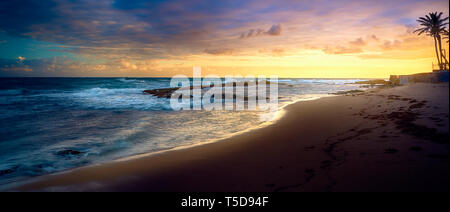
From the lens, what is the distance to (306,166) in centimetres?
432

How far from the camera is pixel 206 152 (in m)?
6.16

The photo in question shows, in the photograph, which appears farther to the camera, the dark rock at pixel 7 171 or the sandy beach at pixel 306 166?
the dark rock at pixel 7 171

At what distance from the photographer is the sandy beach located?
133 inches

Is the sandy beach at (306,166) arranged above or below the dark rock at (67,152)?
above

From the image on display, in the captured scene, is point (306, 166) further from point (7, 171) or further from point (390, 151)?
point (7, 171)

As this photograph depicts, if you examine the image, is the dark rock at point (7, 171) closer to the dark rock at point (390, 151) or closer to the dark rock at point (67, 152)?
the dark rock at point (67, 152)

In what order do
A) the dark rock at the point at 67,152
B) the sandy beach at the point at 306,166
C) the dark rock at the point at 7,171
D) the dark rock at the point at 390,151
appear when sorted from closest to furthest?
1. the sandy beach at the point at 306,166
2. the dark rock at the point at 390,151
3. the dark rock at the point at 7,171
4. the dark rock at the point at 67,152

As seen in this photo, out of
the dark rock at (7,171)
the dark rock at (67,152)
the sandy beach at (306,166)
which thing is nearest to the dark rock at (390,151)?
the sandy beach at (306,166)

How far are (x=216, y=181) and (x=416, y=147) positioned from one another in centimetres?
389

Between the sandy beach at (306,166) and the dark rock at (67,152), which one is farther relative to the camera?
the dark rock at (67,152)

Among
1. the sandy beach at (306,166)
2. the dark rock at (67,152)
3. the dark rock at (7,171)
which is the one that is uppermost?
the sandy beach at (306,166)

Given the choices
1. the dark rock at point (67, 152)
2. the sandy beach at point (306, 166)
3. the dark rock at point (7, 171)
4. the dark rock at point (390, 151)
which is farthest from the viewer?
the dark rock at point (67, 152)

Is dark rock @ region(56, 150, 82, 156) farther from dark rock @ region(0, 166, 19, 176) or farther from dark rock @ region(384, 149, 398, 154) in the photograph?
dark rock @ region(384, 149, 398, 154)

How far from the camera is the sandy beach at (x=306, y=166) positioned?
3.37m
